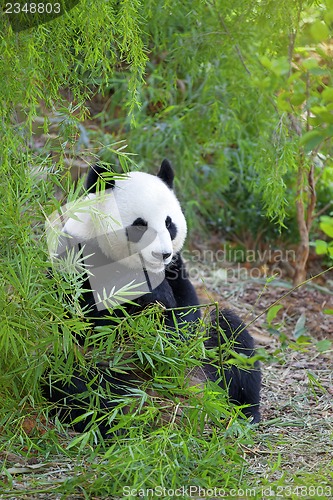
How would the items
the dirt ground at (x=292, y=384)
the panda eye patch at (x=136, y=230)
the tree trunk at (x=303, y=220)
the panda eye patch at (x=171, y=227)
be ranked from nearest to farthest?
the dirt ground at (x=292, y=384), the panda eye patch at (x=136, y=230), the panda eye patch at (x=171, y=227), the tree trunk at (x=303, y=220)

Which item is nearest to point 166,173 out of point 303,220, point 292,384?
point 292,384

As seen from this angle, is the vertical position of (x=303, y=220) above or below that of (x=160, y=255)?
below

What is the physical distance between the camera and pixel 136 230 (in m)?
2.95

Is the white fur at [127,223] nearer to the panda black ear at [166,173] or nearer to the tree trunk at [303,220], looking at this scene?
the panda black ear at [166,173]

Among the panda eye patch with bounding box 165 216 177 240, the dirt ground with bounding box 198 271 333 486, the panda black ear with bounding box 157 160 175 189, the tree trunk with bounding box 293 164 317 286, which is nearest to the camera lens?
the dirt ground with bounding box 198 271 333 486

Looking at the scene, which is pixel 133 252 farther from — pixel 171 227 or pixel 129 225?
pixel 171 227

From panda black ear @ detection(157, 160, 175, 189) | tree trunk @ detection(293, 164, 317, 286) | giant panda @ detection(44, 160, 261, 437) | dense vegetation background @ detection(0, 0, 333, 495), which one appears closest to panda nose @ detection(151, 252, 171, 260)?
giant panda @ detection(44, 160, 261, 437)

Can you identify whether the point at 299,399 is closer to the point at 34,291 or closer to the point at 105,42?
the point at 34,291

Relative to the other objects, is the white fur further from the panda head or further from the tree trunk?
the tree trunk

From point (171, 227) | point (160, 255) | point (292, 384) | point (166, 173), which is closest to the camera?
point (160, 255)

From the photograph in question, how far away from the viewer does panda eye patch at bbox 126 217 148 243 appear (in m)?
2.95

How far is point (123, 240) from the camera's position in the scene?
2.95 meters

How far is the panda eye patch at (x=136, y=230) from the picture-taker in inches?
116

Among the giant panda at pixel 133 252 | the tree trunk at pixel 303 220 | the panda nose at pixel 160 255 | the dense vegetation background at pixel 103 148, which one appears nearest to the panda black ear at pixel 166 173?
the giant panda at pixel 133 252
